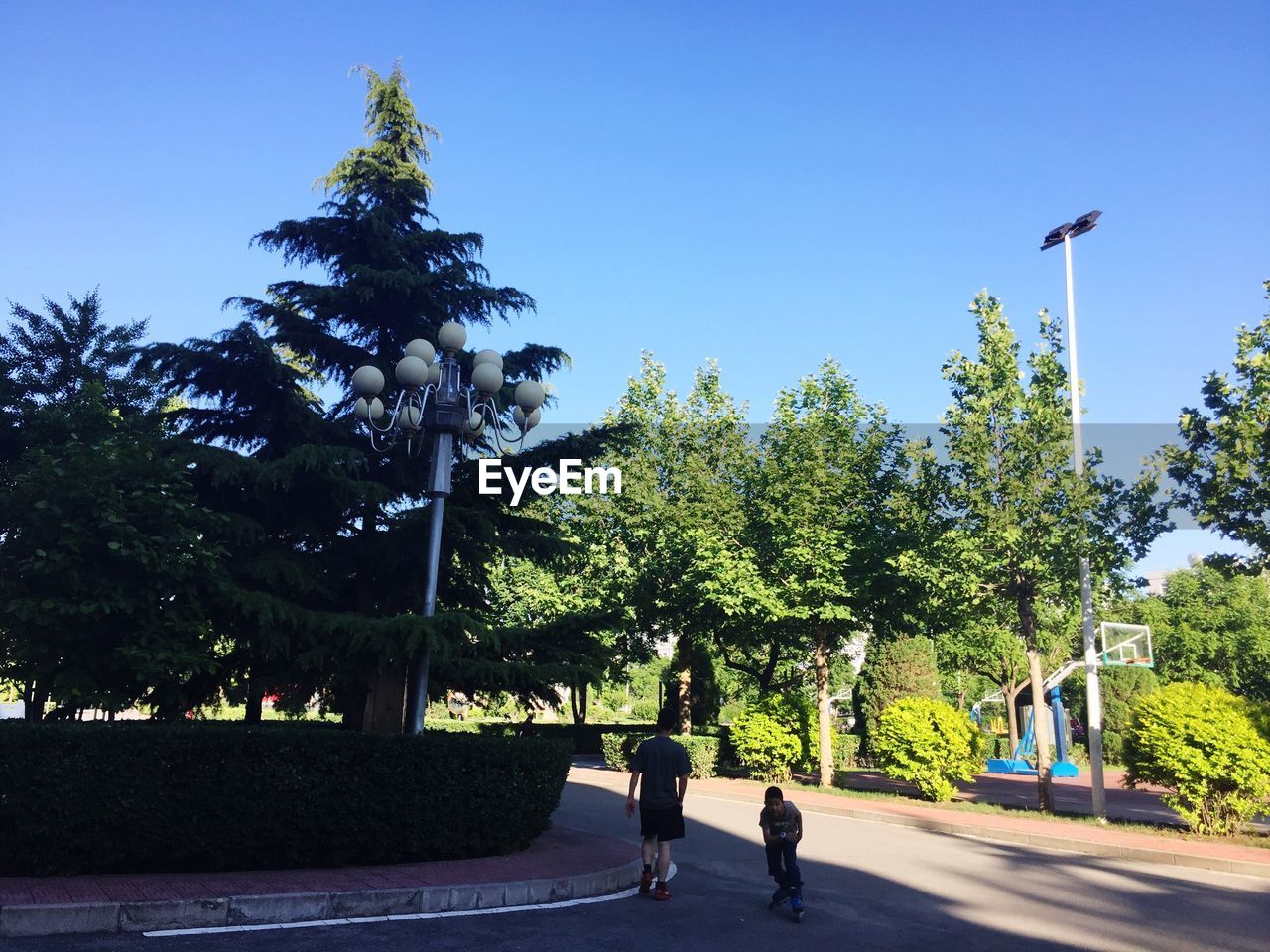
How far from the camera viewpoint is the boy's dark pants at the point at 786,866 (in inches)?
313

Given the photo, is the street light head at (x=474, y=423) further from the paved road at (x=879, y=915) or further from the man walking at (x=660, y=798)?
the paved road at (x=879, y=915)

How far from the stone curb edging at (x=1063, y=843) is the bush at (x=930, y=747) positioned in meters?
2.19

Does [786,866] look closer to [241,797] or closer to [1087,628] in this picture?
[241,797]

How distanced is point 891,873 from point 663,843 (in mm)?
3275

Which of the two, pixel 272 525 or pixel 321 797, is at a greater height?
pixel 272 525

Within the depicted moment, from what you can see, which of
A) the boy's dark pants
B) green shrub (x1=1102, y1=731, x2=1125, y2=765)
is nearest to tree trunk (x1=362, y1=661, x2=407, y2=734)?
the boy's dark pants

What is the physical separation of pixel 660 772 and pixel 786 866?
148cm

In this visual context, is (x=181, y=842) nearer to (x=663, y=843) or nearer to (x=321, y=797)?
(x=321, y=797)

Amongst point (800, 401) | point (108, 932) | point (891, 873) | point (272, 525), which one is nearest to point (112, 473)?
point (272, 525)

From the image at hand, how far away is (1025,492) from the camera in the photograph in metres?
18.4

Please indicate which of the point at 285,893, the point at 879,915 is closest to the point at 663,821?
the point at 879,915

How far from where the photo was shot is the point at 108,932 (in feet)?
21.3

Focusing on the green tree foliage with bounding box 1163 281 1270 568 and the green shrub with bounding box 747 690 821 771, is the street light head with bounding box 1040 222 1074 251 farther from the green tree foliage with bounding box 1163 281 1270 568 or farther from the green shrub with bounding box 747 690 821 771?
the green shrub with bounding box 747 690 821 771

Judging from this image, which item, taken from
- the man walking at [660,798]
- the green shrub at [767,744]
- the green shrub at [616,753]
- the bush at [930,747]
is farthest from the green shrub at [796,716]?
the man walking at [660,798]
